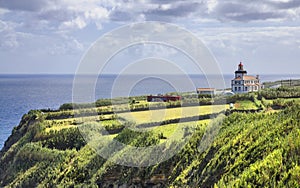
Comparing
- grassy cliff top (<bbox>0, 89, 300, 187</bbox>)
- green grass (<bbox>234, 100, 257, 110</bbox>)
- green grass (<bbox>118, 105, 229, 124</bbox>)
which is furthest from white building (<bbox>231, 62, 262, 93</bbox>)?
green grass (<bbox>118, 105, 229, 124</bbox>)

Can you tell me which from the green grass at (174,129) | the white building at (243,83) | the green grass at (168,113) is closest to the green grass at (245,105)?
the green grass at (168,113)

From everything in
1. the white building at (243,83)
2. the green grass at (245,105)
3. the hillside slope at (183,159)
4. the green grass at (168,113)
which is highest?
the white building at (243,83)

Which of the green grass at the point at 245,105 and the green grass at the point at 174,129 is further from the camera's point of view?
the green grass at the point at 245,105

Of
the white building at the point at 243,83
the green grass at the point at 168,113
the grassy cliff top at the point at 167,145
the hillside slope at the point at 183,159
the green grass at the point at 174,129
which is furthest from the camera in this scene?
the white building at the point at 243,83

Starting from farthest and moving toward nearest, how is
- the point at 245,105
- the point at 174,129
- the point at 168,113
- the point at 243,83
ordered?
the point at 243,83
the point at 168,113
the point at 245,105
the point at 174,129

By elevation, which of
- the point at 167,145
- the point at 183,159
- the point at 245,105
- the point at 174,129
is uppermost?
the point at 245,105

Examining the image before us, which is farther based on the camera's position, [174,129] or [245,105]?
[245,105]

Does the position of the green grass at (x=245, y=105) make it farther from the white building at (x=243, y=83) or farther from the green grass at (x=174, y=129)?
the white building at (x=243, y=83)

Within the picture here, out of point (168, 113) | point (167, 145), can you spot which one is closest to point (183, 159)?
point (167, 145)

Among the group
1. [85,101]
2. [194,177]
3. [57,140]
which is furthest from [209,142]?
[85,101]

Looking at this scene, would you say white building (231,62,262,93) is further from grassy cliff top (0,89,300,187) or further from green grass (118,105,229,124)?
green grass (118,105,229,124)

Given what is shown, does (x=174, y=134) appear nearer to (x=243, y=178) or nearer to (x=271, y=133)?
(x=271, y=133)

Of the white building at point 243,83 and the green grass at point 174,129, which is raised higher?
the white building at point 243,83

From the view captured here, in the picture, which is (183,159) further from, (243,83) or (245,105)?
(243,83)
